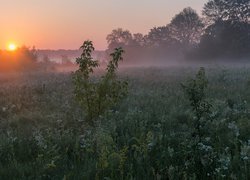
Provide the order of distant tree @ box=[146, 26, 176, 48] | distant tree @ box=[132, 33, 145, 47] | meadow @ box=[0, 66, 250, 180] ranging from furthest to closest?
distant tree @ box=[132, 33, 145, 47]
distant tree @ box=[146, 26, 176, 48]
meadow @ box=[0, 66, 250, 180]

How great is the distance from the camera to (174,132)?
998 cm

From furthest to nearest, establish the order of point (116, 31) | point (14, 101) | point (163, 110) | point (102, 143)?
point (116, 31)
point (14, 101)
point (163, 110)
point (102, 143)

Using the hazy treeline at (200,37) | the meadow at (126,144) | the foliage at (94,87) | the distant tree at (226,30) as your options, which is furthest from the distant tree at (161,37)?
the foliage at (94,87)

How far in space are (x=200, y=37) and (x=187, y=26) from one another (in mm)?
8118

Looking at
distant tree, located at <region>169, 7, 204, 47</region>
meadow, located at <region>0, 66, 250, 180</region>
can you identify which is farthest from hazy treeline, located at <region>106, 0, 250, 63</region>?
meadow, located at <region>0, 66, 250, 180</region>

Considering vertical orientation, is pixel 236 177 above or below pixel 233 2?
below

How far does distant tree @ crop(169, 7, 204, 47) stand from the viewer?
314 feet

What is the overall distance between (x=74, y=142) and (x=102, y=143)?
44.8 inches

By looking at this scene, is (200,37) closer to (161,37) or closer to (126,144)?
(161,37)

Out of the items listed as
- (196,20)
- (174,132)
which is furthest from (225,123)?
(196,20)

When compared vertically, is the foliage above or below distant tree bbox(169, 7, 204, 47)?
below

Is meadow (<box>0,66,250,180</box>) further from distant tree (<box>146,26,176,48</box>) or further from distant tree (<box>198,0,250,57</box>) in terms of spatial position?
distant tree (<box>146,26,176,48</box>)

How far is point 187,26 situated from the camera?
315ft

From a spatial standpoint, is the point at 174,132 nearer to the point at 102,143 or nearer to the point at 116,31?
the point at 102,143
